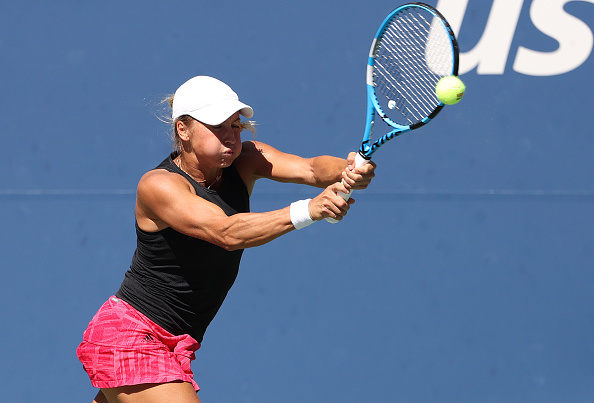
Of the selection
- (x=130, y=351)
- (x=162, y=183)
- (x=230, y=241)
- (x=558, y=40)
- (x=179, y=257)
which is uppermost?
(x=558, y=40)

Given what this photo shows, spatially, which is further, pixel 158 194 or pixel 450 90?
pixel 158 194

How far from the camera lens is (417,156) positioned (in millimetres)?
3717

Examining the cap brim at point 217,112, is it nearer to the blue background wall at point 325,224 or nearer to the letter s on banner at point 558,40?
the blue background wall at point 325,224

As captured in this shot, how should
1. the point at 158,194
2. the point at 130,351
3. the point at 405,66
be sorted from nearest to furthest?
the point at 158,194 → the point at 130,351 → the point at 405,66

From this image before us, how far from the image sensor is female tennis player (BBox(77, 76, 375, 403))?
2609 mm

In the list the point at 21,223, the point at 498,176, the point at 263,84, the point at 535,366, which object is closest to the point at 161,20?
the point at 263,84

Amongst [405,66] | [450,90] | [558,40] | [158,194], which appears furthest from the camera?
[558,40]

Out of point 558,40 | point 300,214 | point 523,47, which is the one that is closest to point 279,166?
point 300,214

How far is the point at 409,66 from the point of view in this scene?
2949 millimetres

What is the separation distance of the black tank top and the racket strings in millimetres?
558

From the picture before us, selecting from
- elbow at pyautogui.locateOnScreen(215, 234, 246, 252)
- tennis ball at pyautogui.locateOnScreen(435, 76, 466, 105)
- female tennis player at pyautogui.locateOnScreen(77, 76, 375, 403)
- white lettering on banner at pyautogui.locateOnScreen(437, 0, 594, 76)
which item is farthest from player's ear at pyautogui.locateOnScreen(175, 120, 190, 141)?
white lettering on banner at pyautogui.locateOnScreen(437, 0, 594, 76)

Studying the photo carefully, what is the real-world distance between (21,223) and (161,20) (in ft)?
3.32

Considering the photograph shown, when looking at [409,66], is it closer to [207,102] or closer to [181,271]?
[207,102]

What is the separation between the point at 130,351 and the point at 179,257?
0.31 meters
